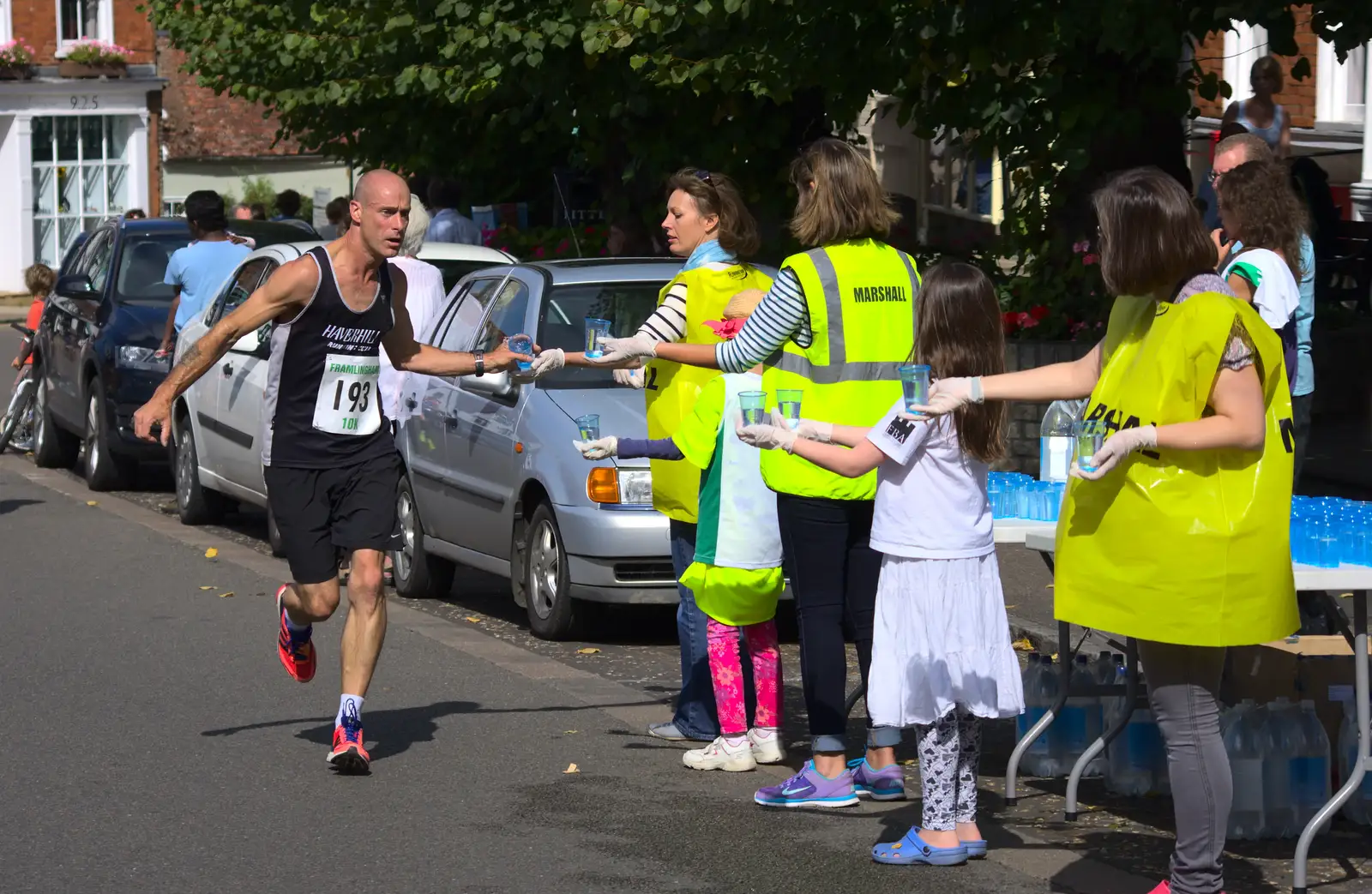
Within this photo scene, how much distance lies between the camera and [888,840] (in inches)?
249

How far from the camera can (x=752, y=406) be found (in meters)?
5.72

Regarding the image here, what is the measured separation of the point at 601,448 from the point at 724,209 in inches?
36.1

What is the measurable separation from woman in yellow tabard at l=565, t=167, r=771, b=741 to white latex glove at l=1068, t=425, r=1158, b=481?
2.30 meters

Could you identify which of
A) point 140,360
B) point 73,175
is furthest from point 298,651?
point 73,175

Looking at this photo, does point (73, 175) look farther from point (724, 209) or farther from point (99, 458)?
point (724, 209)

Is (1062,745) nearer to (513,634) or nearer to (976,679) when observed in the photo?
(976,679)

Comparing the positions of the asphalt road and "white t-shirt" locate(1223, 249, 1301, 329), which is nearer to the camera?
the asphalt road

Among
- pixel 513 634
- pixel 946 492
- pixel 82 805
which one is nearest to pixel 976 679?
pixel 946 492

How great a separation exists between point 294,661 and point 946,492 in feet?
9.33

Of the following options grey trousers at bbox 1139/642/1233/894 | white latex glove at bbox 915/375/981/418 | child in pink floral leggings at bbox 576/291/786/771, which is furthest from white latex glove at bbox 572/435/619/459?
grey trousers at bbox 1139/642/1233/894

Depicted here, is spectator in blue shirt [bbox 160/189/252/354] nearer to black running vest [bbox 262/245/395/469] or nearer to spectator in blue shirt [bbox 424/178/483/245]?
spectator in blue shirt [bbox 424/178/483/245]

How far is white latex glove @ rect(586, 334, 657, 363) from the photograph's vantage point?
710 centimetres

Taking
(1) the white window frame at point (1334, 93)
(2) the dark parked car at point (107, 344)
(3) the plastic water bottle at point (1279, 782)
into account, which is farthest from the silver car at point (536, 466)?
(1) the white window frame at point (1334, 93)

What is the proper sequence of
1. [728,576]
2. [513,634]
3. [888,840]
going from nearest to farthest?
[888,840] → [728,576] → [513,634]
